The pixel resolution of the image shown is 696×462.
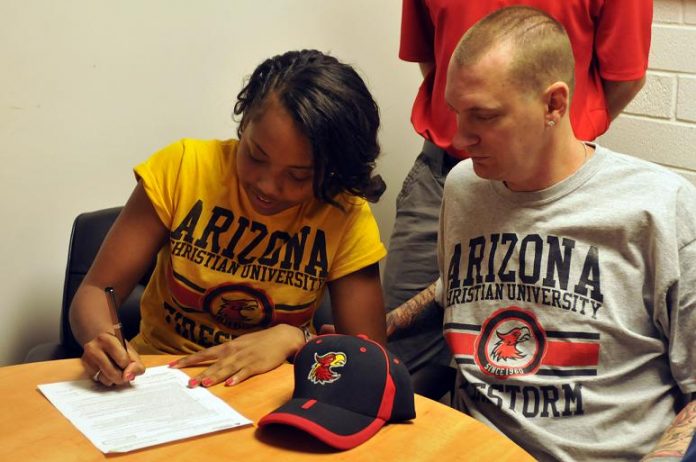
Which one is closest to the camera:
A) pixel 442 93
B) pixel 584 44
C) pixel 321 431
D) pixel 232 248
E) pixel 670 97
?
pixel 321 431

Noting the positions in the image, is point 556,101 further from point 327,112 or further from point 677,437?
point 677,437

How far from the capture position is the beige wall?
209 centimetres

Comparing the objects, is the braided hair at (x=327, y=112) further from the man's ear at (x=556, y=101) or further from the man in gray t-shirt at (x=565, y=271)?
the man's ear at (x=556, y=101)

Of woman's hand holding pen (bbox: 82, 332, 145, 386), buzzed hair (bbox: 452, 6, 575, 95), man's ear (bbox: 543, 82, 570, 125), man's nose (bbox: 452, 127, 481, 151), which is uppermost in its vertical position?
buzzed hair (bbox: 452, 6, 575, 95)

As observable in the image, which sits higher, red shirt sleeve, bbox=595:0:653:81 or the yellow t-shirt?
red shirt sleeve, bbox=595:0:653:81

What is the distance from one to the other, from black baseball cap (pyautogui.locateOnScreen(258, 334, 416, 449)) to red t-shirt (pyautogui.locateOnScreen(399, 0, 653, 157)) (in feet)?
3.14

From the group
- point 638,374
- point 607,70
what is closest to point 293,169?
point 638,374

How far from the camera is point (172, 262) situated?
1799 millimetres

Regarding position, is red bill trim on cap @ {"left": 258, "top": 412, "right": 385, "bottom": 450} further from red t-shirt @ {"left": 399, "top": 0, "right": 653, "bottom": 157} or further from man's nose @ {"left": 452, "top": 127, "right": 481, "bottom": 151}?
red t-shirt @ {"left": 399, "top": 0, "right": 653, "bottom": 157}

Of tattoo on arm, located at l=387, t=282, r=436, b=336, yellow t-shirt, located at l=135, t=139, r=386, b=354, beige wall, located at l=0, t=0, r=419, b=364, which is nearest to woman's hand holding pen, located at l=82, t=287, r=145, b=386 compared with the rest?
yellow t-shirt, located at l=135, t=139, r=386, b=354

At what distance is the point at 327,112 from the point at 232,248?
330 mm

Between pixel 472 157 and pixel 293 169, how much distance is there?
32 centimetres

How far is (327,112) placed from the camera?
1671 millimetres

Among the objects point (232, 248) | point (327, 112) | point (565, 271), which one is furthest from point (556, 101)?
point (232, 248)
